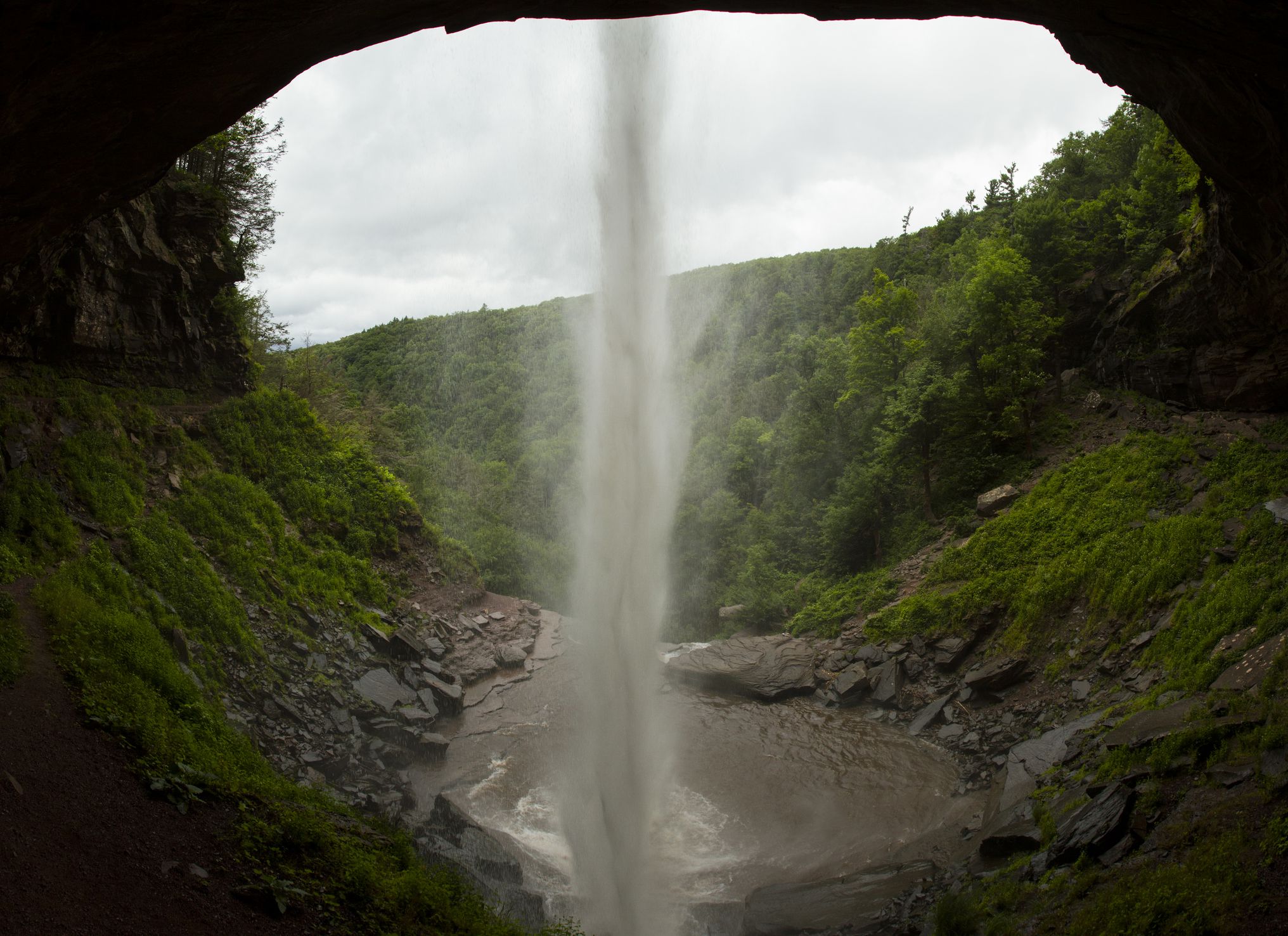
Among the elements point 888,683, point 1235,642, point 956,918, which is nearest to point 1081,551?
point 888,683

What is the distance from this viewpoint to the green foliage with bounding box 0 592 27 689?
9.72 metres

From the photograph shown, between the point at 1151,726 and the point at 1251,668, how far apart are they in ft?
5.83

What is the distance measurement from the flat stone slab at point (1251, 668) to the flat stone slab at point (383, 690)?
17012 millimetres

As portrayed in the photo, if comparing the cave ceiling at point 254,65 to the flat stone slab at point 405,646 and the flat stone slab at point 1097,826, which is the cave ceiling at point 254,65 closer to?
the flat stone slab at point 1097,826

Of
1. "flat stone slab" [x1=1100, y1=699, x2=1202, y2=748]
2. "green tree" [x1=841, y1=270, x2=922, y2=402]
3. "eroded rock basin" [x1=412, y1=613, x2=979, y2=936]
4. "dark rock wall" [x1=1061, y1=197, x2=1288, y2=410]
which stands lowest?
"eroded rock basin" [x1=412, y1=613, x2=979, y2=936]

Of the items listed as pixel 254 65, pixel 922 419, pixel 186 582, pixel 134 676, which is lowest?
pixel 134 676

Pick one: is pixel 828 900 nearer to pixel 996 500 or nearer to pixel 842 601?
pixel 842 601

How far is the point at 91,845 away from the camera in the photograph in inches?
308

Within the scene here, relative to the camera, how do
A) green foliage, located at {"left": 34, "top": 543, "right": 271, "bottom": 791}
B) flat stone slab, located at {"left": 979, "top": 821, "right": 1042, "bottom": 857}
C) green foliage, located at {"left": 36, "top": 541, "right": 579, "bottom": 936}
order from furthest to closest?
flat stone slab, located at {"left": 979, "top": 821, "right": 1042, "bottom": 857}
green foliage, located at {"left": 34, "top": 543, "right": 271, "bottom": 791}
green foliage, located at {"left": 36, "top": 541, "right": 579, "bottom": 936}

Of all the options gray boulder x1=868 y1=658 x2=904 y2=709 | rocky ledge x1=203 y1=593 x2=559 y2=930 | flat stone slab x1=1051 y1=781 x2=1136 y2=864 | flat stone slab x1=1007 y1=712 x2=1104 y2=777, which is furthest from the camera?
gray boulder x1=868 y1=658 x2=904 y2=709

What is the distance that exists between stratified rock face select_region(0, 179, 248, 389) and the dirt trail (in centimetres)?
841

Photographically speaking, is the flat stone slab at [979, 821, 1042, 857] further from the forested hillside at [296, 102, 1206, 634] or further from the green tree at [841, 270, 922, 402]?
the green tree at [841, 270, 922, 402]

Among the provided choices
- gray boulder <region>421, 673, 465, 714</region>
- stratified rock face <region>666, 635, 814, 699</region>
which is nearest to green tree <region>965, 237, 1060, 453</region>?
stratified rock face <region>666, 635, 814, 699</region>

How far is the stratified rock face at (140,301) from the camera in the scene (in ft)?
54.3
